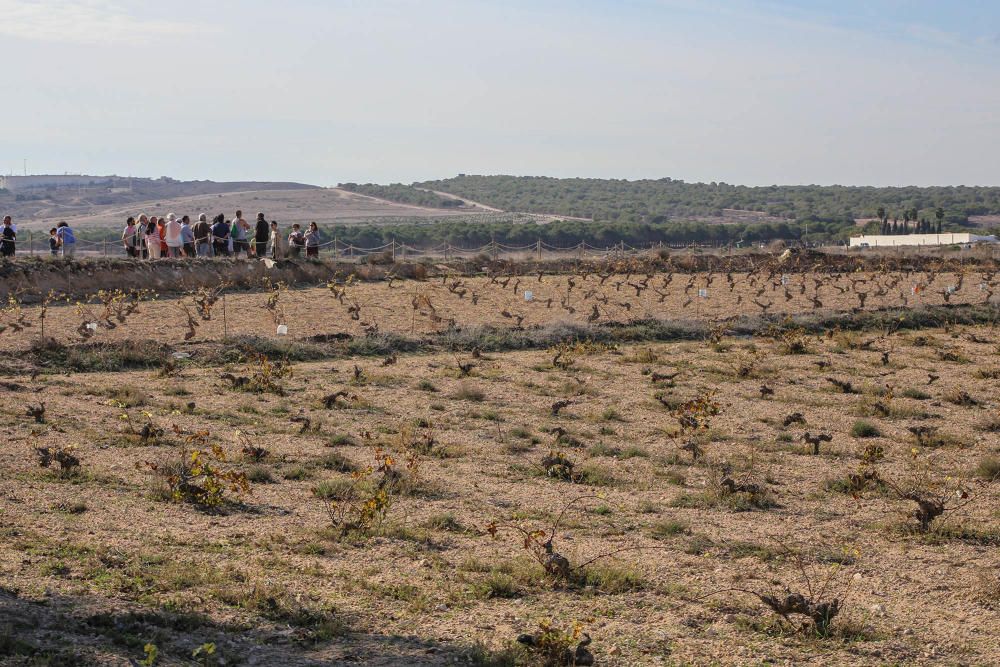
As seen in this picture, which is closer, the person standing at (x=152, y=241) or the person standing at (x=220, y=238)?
the person standing at (x=152, y=241)

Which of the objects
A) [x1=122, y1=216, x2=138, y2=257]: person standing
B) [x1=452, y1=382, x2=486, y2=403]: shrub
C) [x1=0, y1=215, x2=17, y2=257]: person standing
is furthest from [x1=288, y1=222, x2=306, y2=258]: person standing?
[x1=452, y1=382, x2=486, y2=403]: shrub

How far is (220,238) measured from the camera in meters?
29.1

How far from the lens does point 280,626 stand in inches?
276

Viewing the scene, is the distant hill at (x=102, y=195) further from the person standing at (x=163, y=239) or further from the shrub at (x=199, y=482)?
the shrub at (x=199, y=482)

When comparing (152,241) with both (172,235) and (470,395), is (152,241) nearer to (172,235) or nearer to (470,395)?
(172,235)

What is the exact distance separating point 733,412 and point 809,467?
127 inches

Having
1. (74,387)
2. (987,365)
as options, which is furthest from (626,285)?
(74,387)

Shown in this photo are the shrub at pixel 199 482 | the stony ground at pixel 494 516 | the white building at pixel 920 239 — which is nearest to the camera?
the stony ground at pixel 494 516

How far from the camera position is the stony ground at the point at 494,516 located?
701 centimetres

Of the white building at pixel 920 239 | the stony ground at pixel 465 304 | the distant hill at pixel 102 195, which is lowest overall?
the stony ground at pixel 465 304

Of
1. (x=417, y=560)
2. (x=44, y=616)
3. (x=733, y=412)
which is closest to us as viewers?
(x=44, y=616)

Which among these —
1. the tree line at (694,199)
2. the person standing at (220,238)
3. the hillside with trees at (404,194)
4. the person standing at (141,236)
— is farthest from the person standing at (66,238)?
the hillside with trees at (404,194)

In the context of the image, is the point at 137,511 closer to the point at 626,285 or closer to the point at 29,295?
the point at 29,295

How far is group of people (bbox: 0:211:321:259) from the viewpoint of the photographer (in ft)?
93.2
